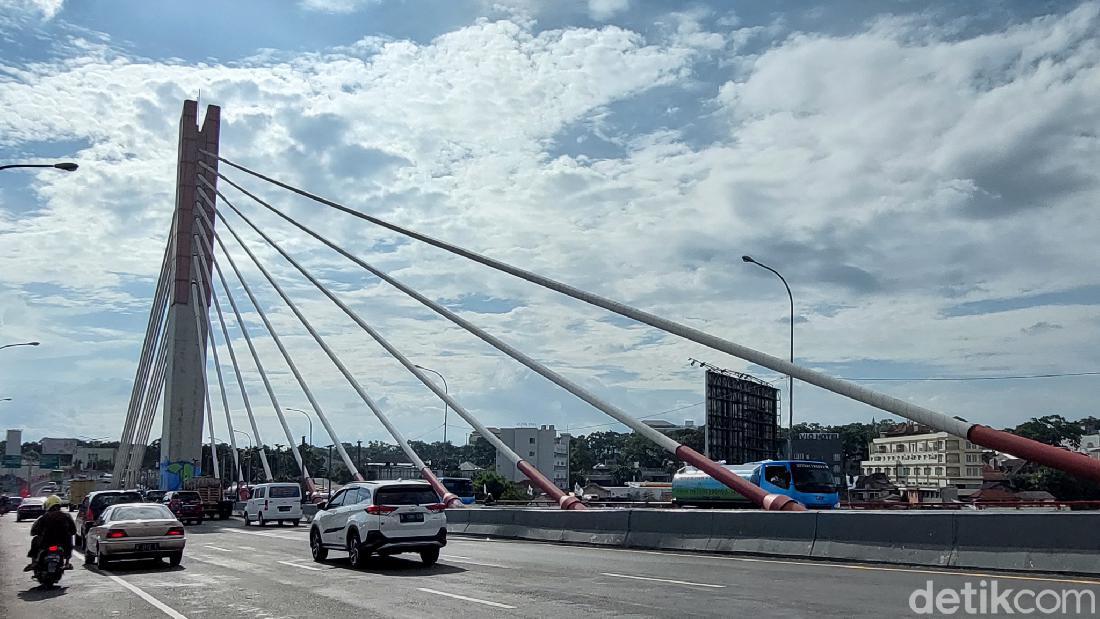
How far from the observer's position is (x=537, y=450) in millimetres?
125250

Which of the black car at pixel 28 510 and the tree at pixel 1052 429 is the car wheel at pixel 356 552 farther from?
the tree at pixel 1052 429

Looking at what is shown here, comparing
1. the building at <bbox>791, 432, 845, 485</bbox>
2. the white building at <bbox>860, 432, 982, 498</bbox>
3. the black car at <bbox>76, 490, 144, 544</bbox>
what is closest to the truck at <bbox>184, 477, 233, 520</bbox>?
the black car at <bbox>76, 490, 144, 544</bbox>

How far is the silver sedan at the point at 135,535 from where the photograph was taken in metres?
20.1

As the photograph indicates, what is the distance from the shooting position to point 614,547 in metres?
24.4

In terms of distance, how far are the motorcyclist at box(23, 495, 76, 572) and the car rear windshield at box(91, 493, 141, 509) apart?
40.1 ft

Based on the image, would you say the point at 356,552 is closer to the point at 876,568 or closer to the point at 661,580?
the point at 661,580

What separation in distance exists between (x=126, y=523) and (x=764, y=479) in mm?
22311

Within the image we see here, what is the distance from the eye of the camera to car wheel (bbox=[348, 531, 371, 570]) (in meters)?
19.3

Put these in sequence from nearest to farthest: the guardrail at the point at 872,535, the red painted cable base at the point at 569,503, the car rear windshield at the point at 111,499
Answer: the guardrail at the point at 872,535 < the red painted cable base at the point at 569,503 < the car rear windshield at the point at 111,499

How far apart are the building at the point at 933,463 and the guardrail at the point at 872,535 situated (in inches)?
2464

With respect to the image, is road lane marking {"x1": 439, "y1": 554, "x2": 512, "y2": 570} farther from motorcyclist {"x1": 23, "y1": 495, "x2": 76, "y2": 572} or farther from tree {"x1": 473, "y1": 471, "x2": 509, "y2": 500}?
tree {"x1": 473, "y1": 471, "x2": 509, "y2": 500}

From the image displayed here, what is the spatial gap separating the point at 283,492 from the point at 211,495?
9877 mm

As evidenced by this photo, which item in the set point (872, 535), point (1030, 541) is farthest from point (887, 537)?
point (1030, 541)

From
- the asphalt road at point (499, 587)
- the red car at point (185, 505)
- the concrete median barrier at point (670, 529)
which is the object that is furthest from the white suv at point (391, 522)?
the red car at point (185, 505)
